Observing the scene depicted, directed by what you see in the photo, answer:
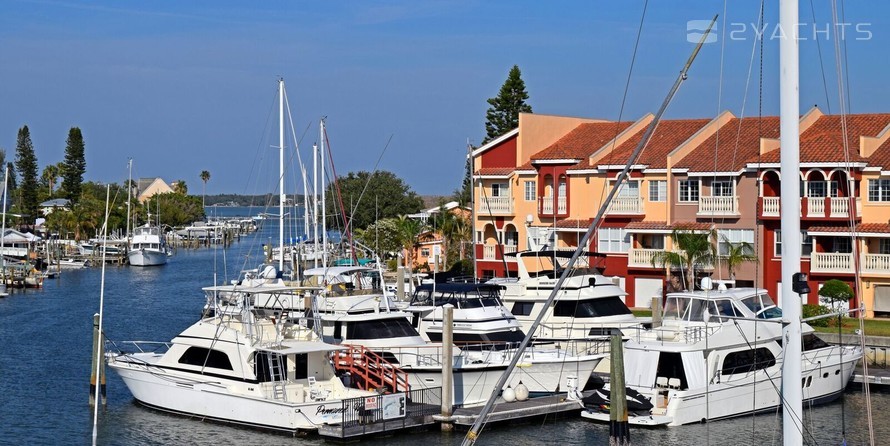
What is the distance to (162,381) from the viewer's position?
1375 inches

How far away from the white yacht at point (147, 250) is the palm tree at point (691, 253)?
242 feet

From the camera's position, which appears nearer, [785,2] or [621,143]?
[785,2]

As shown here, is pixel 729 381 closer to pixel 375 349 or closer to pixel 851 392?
pixel 851 392

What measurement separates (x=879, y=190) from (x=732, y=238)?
6799 millimetres

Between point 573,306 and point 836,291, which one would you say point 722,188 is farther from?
point 573,306

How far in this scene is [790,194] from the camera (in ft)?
48.0

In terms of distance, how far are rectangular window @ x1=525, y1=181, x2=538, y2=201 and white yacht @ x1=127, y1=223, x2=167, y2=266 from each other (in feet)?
204

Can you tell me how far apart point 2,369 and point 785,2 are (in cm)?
3706

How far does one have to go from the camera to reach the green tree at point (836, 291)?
47.8m

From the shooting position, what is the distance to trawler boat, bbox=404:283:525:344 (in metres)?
37.2

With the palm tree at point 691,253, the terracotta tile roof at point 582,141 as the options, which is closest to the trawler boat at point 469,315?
the palm tree at point 691,253

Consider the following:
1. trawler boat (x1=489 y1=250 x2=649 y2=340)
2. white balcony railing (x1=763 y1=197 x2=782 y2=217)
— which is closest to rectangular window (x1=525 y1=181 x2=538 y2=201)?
white balcony railing (x1=763 y1=197 x2=782 y2=217)

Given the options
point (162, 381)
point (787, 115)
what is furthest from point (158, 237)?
point (787, 115)

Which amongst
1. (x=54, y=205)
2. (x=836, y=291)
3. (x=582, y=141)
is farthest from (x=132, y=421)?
(x=54, y=205)
